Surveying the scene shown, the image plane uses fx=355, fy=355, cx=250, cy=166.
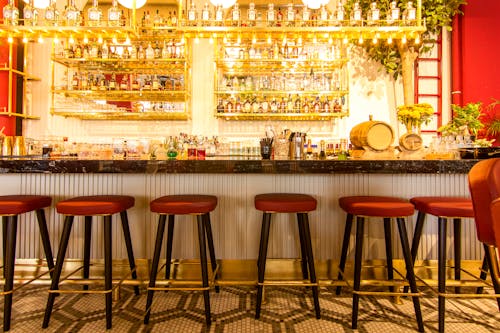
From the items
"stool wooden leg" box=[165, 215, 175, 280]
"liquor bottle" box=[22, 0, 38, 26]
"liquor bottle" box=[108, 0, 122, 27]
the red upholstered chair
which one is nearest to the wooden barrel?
the red upholstered chair

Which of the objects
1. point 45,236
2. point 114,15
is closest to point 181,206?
point 45,236

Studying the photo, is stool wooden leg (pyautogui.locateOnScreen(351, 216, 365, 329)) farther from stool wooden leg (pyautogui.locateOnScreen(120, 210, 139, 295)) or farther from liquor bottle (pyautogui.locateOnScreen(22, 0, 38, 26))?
liquor bottle (pyautogui.locateOnScreen(22, 0, 38, 26))

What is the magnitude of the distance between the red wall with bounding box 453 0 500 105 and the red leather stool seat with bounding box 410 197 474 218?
312cm

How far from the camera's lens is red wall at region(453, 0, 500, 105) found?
14.9ft

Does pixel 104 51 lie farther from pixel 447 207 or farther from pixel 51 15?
pixel 447 207

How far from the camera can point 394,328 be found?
205 centimetres

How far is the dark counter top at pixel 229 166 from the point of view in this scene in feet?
7.19

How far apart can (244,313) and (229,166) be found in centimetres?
92

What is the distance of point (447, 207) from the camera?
204 centimetres

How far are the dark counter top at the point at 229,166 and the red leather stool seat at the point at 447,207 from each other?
188 millimetres

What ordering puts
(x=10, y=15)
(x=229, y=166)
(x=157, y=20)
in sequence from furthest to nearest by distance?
(x=157, y=20) → (x=10, y=15) → (x=229, y=166)

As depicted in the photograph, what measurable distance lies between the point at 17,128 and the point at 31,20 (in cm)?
197

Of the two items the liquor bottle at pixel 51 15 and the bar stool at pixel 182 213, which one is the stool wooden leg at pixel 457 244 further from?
the liquor bottle at pixel 51 15

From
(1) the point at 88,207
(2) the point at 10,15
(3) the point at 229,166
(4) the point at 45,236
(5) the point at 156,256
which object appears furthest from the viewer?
(2) the point at 10,15
